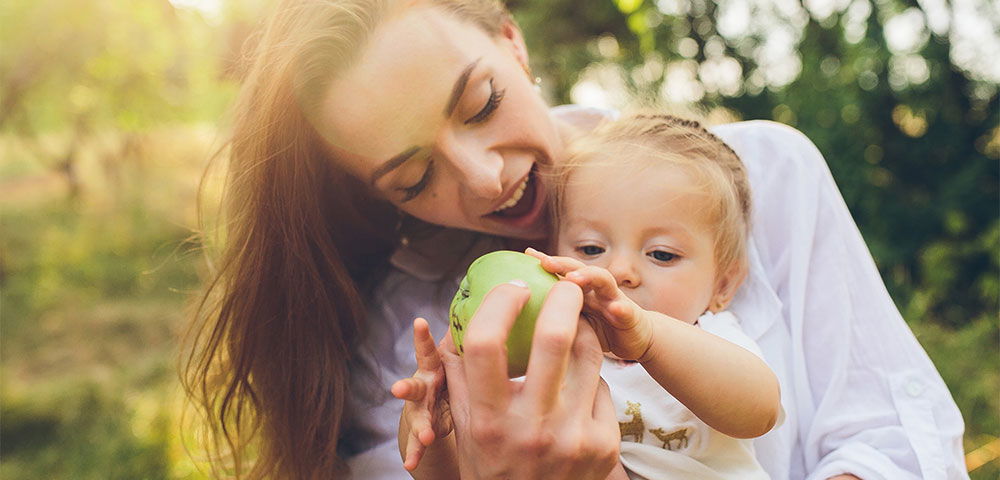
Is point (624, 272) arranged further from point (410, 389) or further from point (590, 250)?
point (410, 389)

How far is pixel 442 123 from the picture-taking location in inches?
61.3

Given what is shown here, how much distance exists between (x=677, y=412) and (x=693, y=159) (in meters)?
0.48

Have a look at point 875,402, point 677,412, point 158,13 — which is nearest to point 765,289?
point 875,402

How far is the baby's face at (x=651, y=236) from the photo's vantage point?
55.0 inches

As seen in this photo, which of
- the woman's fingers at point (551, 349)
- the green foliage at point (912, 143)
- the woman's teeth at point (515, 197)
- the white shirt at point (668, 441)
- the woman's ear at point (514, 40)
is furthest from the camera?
the green foliage at point (912, 143)

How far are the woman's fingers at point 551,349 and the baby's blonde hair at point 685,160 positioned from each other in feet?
1.74

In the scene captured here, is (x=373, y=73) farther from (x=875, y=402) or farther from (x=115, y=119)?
(x=115, y=119)

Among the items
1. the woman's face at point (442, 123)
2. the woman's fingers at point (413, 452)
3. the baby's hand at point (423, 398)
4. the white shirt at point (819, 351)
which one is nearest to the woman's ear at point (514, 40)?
the woman's face at point (442, 123)

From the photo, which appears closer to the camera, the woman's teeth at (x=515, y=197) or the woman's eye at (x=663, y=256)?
the woman's eye at (x=663, y=256)

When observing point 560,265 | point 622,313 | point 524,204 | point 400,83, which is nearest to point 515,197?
point 524,204

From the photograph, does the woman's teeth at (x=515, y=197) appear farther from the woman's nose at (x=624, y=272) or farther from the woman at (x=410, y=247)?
the woman's nose at (x=624, y=272)

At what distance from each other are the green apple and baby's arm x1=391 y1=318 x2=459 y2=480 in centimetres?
5

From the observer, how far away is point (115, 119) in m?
9.46

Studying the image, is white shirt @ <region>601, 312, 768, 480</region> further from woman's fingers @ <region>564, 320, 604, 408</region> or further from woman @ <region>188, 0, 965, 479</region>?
woman's fingers @ <region>564, 320, 604, 408</region>
